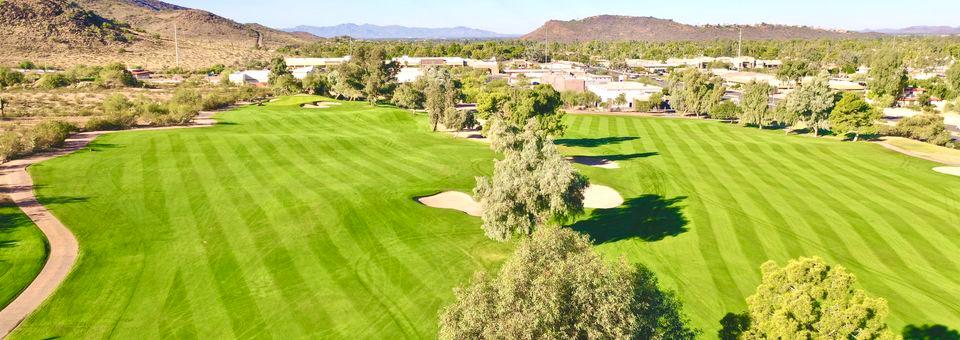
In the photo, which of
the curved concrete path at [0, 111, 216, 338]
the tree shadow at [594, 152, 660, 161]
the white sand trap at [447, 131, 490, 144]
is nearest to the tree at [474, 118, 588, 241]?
the curved concrete path at [0, 111, 216, 338]

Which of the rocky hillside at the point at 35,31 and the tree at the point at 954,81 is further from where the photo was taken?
the rocky hillside at the point at 35,31

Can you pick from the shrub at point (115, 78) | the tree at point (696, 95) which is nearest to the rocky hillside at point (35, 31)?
the shrub at point (115, 78)

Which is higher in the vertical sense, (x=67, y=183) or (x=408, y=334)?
(x=67, y=183)

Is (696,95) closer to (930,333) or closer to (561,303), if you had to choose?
(930,333)

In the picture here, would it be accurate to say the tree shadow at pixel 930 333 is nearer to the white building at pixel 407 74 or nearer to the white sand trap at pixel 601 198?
the white sand trap at pixel 601 198

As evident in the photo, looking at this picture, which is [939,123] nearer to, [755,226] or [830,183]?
[830,183]

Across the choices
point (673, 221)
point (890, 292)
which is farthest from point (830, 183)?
point (890, 292)
